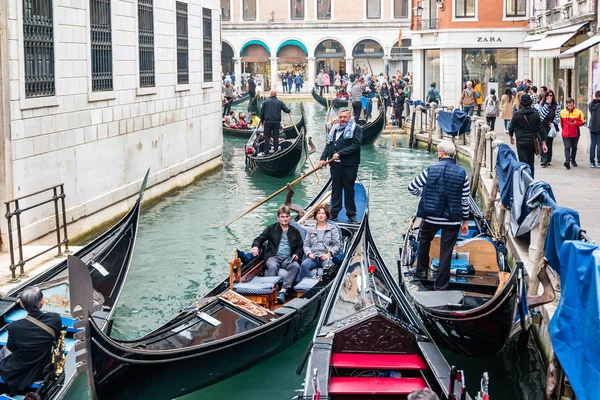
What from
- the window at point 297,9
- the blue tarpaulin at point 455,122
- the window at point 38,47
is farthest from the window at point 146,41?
the window at point 297,9

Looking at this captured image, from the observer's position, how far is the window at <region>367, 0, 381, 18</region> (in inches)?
1309

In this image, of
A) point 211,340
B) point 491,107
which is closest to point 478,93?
point 491,107

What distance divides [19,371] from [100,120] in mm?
4791

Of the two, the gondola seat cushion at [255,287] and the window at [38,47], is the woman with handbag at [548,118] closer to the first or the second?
the window at [38,47]

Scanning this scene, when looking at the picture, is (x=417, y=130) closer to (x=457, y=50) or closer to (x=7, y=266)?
(x=457, y=50)

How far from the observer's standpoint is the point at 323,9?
33.6m

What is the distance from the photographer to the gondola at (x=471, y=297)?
4.46 meters

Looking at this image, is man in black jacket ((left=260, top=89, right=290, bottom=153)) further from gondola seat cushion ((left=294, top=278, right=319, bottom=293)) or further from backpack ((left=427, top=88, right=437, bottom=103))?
gondola seat cushion ((left=294, top=278, right=319, bottom=293))

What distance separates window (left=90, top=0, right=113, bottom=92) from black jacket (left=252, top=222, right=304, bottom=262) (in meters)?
3.22

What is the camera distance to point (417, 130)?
1670 centimetres

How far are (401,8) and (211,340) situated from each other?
2981 centimetres

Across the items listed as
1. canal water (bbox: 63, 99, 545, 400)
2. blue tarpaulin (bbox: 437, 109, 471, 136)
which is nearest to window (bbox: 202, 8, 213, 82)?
canal water (bbox: 63, 99, 545, 400)

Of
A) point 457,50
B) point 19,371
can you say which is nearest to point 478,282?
point 19,371

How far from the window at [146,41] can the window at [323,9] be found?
23.9 metres
